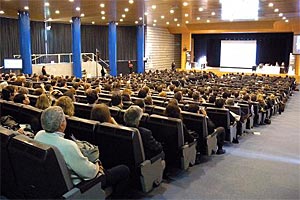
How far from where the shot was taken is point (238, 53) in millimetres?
28875

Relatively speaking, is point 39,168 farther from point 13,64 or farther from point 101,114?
point 13,64

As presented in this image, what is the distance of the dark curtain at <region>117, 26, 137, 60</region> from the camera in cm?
2656

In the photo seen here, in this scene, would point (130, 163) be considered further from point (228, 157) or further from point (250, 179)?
point (228, 157)

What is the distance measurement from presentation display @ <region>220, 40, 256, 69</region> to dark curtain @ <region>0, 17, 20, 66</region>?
1878 cm

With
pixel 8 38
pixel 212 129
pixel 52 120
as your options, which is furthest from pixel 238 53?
A: pixel 52 120

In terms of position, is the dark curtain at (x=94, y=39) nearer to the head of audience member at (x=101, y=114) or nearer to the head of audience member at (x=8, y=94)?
the head of audience member at (x=8, y=94)

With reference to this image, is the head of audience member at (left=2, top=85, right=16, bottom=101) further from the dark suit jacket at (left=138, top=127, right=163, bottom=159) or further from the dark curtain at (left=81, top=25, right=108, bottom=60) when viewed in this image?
the dark curtain at (left=81, top=25, right=108, bottom=60)

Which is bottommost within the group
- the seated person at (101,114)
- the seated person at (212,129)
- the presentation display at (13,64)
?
the seated person at (212,129)

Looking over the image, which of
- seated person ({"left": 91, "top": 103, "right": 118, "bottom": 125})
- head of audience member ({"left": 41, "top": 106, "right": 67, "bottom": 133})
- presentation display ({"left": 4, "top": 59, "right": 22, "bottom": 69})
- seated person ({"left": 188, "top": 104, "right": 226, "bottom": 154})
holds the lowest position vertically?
seated person ({"left": 188, "top": 104, "right": 226, "bottom": 154})

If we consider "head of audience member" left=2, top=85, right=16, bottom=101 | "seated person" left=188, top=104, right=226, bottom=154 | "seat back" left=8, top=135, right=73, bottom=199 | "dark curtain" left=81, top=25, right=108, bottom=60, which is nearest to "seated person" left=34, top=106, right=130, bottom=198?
"seat back" left=8, top=135, right=73, bottom=199

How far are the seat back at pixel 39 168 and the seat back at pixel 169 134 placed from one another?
187 cm

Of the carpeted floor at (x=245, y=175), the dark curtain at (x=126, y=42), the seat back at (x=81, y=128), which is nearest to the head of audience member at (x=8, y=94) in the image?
the seat back at (x=81, y=128)

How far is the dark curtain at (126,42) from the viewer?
26.6m

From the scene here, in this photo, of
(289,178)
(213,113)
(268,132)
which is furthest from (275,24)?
(289,178)
